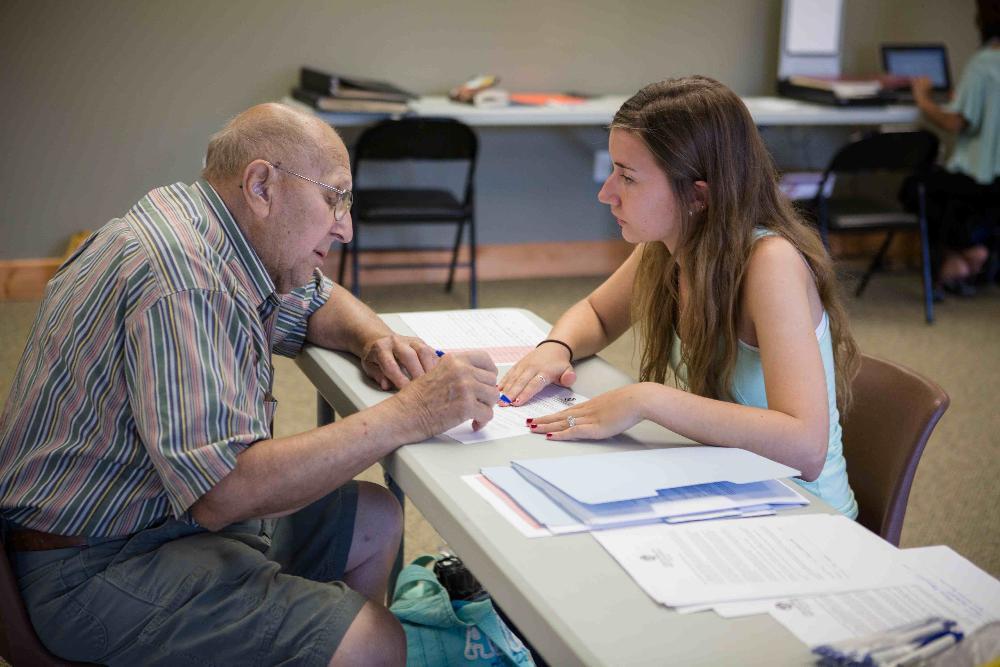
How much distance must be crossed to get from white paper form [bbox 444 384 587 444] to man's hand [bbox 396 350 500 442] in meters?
0.03

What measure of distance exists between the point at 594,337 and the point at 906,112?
11.5 feet

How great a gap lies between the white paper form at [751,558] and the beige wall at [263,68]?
3.69 m

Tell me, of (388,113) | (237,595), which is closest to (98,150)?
(388,113)

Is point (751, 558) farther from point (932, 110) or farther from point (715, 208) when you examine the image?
point (932, 110)

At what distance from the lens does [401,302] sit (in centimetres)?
457

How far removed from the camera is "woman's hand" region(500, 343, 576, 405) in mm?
1633

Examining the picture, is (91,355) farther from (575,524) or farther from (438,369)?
(575,524)

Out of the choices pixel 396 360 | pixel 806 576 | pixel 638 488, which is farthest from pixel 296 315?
pixel 806 576

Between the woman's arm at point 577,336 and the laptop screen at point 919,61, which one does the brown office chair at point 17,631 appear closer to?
the woman's arm at point 577,336

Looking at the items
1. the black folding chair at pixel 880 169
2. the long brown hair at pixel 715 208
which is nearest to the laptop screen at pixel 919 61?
the black folding chair at pixel 880 169

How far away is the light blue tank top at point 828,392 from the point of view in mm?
1634

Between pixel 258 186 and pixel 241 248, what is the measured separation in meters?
0.09

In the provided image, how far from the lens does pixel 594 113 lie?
4344 mm

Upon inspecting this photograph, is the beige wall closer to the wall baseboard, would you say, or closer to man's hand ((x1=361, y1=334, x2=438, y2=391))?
the wall baseboard
